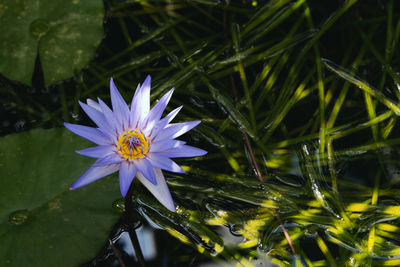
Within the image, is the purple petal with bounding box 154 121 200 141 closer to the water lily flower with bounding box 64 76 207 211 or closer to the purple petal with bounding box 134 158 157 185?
the water lily flower with bounding box 64 76 207 211

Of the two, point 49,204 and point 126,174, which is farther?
point 49,204

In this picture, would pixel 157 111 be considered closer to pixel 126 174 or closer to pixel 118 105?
pixel 118 105

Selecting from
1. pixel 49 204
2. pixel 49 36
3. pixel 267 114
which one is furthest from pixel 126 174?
pixel 49 36

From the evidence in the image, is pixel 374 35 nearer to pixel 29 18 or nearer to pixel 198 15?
pixel 198 15

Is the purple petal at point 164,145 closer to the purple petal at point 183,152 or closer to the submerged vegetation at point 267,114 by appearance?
the purple petal at point 183,152

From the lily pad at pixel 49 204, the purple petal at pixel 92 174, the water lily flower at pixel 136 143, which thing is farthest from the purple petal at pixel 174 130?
the lily pad at pixel 49 204

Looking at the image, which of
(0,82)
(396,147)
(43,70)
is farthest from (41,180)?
(396,147)
